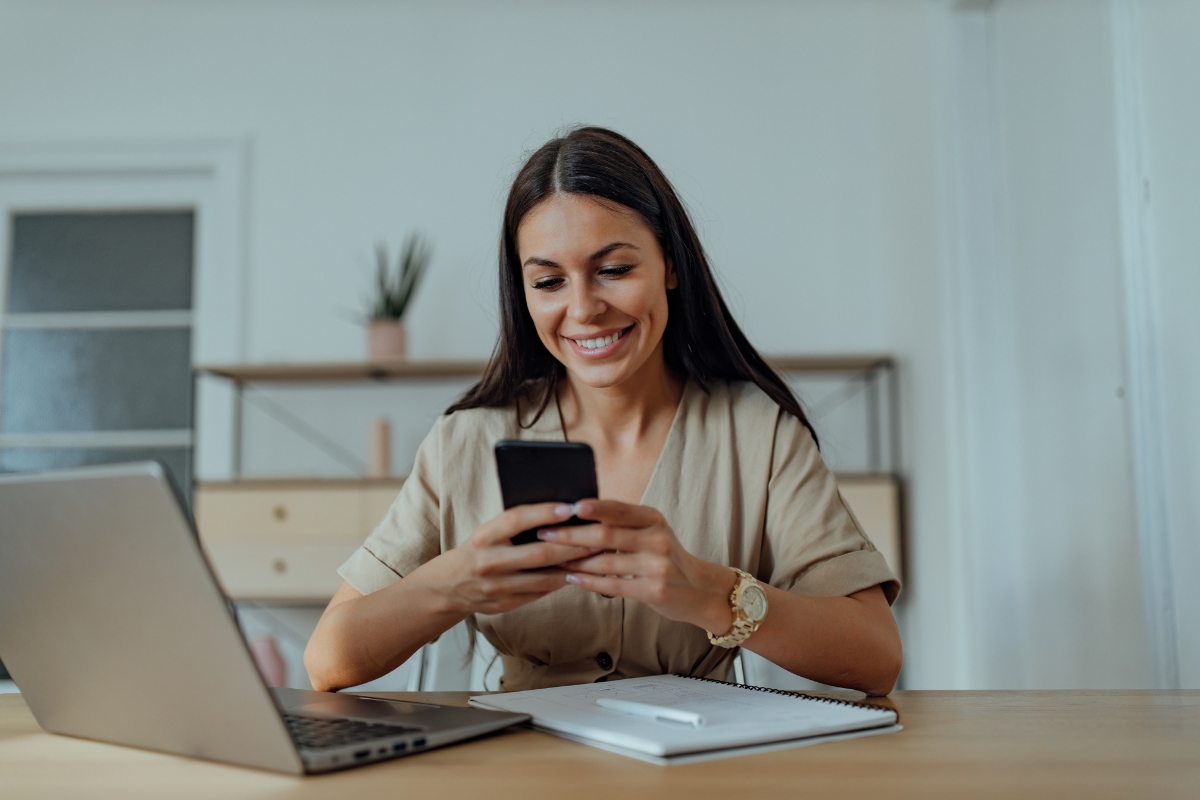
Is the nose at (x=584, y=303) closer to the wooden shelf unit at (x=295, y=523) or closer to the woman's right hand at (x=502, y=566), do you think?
the woman's right hand at (x=502, y=566)

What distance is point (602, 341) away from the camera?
1.29 m

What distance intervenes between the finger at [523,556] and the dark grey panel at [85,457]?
2579 mm

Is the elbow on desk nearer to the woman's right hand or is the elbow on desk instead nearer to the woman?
the woman

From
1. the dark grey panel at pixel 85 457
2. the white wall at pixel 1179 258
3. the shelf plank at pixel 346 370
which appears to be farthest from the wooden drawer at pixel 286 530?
the white wall at pixel 1179 258

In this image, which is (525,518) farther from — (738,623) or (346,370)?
(346,370)

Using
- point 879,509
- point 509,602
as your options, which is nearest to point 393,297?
point 879,509

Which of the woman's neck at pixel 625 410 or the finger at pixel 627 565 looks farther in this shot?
the woman's neck at pixel 625 410

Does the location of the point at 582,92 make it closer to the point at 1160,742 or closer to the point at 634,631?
the point at 634,631

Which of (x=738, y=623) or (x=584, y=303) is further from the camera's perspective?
(x=584, y=303)

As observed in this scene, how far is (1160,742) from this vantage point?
757mm

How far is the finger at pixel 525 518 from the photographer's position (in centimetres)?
85

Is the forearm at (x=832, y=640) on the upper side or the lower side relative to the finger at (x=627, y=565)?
lower

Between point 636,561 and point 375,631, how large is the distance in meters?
0.37

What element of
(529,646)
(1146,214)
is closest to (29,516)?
(529,646)
